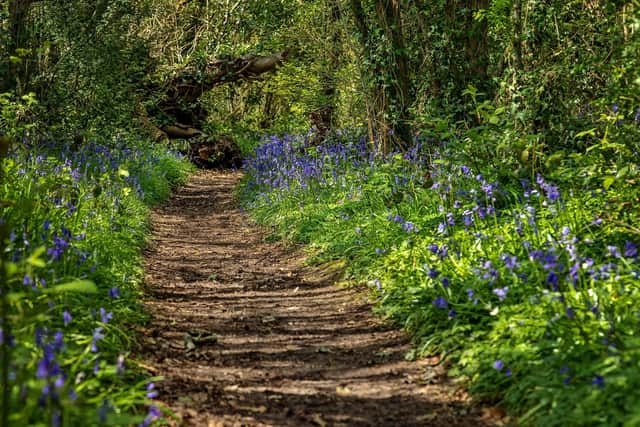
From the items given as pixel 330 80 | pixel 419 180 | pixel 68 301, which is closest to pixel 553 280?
pixel 68 301

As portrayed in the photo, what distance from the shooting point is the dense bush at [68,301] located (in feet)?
8.64

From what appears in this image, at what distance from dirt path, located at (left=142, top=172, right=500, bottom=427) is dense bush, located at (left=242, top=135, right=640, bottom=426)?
10.7 inches

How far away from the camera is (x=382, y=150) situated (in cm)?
980

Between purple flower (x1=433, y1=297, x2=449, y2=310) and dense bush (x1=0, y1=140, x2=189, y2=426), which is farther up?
dense bush (x1=0, y1=140, x2=189, y2=426)

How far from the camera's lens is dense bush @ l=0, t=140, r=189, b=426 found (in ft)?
8.64

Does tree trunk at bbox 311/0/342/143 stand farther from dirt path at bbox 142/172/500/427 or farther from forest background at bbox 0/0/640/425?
dirt path at bbox 142/172/500/427

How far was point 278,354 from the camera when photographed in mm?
4660

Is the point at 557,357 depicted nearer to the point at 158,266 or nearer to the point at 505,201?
the point at 505,201

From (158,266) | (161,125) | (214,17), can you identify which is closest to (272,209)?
(158,266)

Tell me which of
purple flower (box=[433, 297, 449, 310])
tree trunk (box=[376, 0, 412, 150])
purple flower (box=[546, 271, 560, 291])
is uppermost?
tree trunk (box=[376, 0, 412, 150])

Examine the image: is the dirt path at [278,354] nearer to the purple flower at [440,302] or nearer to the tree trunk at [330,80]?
the purple flower at [440,302]

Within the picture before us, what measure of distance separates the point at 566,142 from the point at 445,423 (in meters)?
3.89

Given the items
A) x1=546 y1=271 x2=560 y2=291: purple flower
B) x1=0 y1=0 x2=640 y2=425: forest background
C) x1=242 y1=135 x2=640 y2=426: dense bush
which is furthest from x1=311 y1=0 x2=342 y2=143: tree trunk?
x1=546 y1=271 x2=560 y2=291: purple flower

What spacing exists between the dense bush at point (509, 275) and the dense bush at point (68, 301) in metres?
1.79
